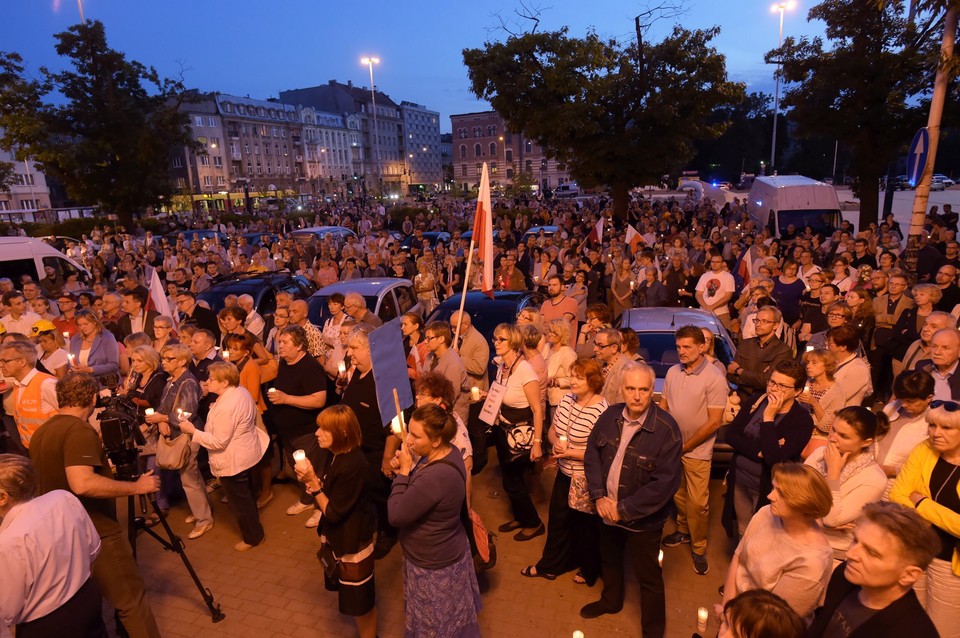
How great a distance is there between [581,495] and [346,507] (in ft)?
5.93

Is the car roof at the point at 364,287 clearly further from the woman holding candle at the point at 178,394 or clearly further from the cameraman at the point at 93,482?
the cameraman at the point at 93,482

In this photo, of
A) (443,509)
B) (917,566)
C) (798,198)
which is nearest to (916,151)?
(917,566)

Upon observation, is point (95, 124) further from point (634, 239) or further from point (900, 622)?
point (900, 622)

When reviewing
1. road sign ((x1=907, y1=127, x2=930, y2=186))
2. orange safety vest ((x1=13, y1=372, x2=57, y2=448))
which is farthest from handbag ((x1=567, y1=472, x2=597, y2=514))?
road sign ((x1=907, y1=127, x2=930, y2=186))

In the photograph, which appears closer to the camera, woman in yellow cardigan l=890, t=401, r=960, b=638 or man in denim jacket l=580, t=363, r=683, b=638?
woman in yellow cardigan l=890, t=401, r=960, b=638

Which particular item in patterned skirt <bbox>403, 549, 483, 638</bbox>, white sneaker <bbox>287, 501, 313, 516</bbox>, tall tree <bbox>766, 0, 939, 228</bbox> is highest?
tall tree <bbox>766, 0, 939, 228</bbox>

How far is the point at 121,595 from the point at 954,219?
2250 cm

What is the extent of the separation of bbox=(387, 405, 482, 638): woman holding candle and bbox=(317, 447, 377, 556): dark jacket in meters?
0.32

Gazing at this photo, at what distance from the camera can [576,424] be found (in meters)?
4.56

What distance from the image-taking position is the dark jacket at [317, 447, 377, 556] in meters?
3.74

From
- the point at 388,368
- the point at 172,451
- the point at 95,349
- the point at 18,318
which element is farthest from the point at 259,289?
the point at 388,368

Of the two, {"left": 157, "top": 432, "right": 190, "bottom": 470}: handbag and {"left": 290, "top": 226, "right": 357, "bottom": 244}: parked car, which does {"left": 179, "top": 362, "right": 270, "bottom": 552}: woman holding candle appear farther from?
{"left": 290, "top": 226, "right": 357, "bottom": 244}: parked car

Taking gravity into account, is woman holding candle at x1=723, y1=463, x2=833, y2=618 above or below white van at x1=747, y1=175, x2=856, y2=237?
below

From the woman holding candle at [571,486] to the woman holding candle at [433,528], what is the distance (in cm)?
122
